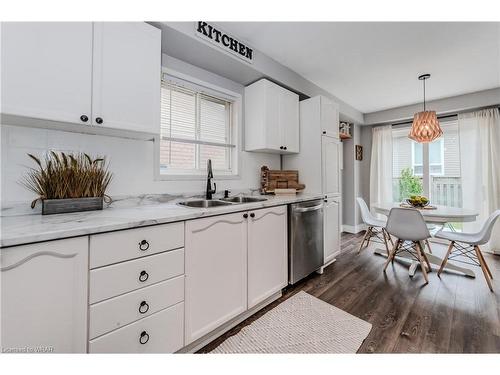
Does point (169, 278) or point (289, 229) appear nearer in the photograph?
point (169, 278)

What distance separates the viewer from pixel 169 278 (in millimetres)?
1230

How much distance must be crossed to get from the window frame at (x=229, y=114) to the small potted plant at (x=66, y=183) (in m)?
0.48

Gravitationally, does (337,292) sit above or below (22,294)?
below

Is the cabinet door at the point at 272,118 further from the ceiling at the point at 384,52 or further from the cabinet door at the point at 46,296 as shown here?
the cabinet door at the point at 46,296

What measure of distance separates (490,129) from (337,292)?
3647 millimetres

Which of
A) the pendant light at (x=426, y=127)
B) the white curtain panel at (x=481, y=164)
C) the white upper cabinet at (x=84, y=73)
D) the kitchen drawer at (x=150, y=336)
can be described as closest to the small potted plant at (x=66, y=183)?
the white upper cabinet at (x=84, y=73)

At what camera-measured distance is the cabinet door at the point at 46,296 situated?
0.82 metres

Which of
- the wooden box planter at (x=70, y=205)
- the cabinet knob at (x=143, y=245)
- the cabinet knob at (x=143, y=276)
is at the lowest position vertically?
the cabinet knob at (x=143, y=276)

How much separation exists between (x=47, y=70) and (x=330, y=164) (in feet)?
9.02

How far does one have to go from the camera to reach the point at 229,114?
2.55 meters

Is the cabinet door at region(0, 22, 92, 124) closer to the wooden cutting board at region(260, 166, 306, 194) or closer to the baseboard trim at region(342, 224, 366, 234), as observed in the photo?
the wooden cutting board at region(260, 166, 306, 194)
